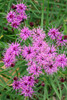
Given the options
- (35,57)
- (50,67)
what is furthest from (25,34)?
(50,67)

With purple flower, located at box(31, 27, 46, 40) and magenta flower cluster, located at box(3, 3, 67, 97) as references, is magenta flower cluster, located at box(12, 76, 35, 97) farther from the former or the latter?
purple flower, located at box(31, 27, 46, 40)

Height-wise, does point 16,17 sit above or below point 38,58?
above

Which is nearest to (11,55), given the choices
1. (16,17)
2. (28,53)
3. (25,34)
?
(28,53)

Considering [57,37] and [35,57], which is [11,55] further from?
[57,37]

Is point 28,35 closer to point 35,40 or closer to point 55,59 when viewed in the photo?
point 35,40

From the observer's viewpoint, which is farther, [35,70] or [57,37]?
[57,37]

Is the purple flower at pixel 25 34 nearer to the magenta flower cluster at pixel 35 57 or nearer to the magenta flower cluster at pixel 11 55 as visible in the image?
the magenta flower cluster at pixel 35 57

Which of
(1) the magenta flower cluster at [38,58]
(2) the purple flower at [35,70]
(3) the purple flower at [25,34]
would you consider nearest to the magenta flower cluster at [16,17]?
(3) the purple flower at [25,34]

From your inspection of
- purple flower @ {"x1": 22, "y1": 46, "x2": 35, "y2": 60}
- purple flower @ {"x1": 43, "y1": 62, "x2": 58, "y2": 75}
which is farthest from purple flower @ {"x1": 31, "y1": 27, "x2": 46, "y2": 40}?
purple flower @ {"x1": 43, "y1": 62, "x2": 58, "y2": 75}

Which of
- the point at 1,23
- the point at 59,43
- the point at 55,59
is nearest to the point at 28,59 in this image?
the point at 55,59

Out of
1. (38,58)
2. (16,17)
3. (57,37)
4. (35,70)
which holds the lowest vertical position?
(35,70)

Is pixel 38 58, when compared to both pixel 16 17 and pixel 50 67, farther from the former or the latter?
pixel 16 17
